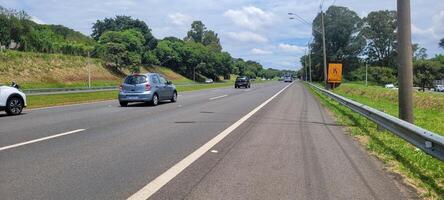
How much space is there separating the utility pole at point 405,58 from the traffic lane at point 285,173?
1.55 meters

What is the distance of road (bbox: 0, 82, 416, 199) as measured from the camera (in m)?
6.47

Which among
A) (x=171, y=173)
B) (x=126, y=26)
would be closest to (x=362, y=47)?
(x=126, y=26)

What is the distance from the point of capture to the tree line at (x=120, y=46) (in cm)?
8200

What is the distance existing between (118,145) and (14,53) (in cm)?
6263

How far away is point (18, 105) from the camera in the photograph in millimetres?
18656

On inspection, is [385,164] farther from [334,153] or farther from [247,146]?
[247,146]

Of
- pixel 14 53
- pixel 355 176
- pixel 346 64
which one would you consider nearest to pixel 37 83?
pixel 14 53

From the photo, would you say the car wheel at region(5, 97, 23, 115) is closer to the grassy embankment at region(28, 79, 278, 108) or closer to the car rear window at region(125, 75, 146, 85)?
the grassy embankment at region(28, 79, 278, 108)

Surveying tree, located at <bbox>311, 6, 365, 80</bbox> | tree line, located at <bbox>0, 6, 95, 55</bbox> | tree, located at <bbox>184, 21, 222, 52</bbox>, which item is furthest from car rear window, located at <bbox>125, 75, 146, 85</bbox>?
tree, located at <bbox>184, 21, 222, 52</bbox>

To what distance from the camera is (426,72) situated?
113m

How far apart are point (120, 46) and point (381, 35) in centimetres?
6813

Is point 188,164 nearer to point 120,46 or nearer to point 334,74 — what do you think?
point 334,74

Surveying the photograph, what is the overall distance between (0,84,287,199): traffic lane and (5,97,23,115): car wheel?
6191 mm

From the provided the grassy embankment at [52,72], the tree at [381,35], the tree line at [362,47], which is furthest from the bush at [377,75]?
the grassy embankment at [52,72]
